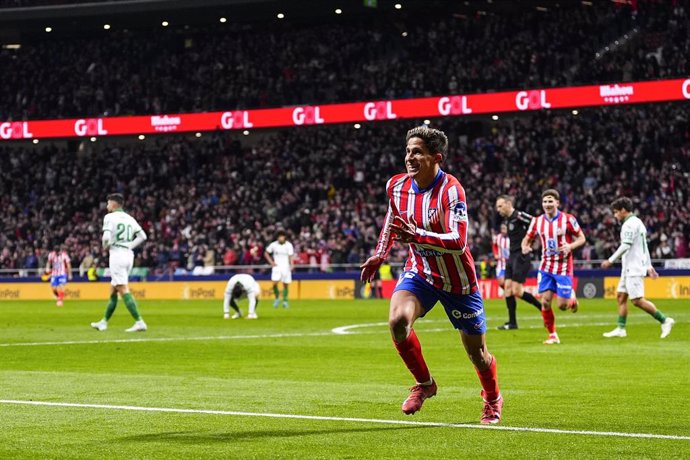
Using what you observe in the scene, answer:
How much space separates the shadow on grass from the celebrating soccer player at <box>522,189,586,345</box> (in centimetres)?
1034

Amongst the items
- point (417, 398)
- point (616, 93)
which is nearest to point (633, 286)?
point (417, 398)

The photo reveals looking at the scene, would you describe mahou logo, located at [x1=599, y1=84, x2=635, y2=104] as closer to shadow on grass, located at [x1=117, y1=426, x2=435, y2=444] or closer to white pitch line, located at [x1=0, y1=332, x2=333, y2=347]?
white pitch line, located at [x1=0, y1=332, x2=333, y2=347]

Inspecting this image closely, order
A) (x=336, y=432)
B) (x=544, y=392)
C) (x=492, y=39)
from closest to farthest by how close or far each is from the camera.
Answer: (x=336, y=432) → (x=544, y=392) → (x=492, y=39)

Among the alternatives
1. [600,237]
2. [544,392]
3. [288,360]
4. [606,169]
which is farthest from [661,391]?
[606,169]

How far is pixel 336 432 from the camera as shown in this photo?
331 inches

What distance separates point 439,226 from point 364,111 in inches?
1734

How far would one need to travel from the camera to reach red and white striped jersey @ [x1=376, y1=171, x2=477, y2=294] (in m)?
8.72

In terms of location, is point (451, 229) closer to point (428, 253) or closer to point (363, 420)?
point (428, 253)

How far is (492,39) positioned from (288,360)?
39585mm

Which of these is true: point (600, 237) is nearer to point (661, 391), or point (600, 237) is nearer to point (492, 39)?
point (492, 39)

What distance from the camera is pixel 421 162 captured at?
29.0 feet

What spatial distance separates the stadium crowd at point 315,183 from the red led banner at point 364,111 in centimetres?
210

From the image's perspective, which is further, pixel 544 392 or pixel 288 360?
pixel 288 360

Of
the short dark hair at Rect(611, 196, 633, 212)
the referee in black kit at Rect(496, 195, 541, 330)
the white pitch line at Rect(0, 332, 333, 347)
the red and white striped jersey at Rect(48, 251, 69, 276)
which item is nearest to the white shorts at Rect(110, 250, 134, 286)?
the white pitch line at Rect(0, 332, 333, 347)
